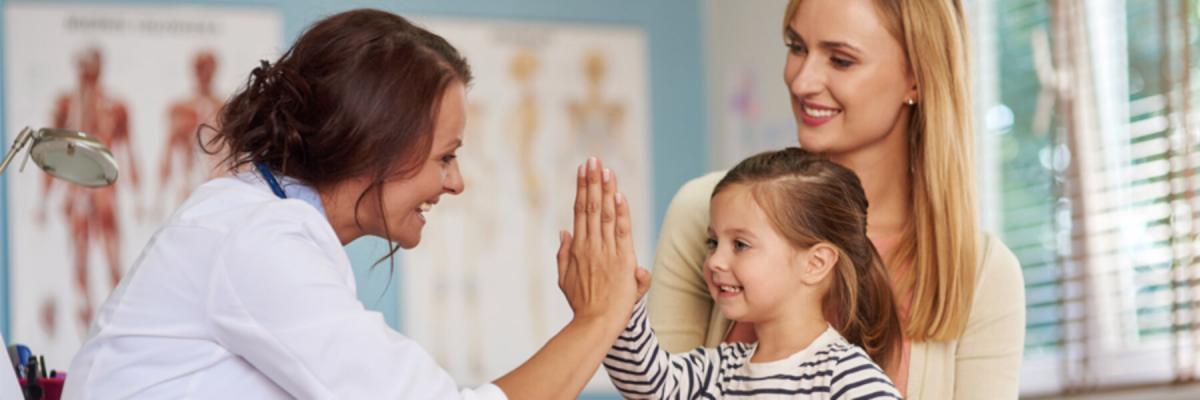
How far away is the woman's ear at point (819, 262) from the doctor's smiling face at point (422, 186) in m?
0.45

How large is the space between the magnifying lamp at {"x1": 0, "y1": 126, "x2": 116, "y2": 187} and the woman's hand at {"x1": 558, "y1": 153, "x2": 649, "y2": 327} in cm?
72

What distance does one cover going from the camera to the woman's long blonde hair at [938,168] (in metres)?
1.84

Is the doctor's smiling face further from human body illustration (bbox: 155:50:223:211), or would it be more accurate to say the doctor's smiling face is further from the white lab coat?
human body illustration (bbox: 155:50:223:211)

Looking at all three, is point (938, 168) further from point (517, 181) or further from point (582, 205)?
point (517, 181)

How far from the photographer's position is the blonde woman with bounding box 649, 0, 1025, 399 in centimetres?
184

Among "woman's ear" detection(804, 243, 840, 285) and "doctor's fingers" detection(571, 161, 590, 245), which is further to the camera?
"woman's ear" detection(804, 243, 840, 285)

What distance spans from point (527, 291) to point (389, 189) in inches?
117

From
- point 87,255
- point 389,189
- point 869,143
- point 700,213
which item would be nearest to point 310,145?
point 389,189

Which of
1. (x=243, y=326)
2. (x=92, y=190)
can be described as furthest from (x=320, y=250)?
(x=92, y=190)

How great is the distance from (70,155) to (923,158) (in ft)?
3.67

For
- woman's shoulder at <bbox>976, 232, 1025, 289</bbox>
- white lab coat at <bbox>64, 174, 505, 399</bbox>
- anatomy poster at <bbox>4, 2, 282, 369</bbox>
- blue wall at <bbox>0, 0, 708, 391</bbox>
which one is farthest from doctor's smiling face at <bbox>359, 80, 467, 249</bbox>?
blue wall at <bbox>0, 0, 708, 391</bbox>

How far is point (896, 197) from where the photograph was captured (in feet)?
6.36

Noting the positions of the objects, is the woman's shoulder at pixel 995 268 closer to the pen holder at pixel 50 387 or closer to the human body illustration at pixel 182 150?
the pen holder at pixel 50 387

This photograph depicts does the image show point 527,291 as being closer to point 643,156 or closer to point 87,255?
point 643,156
